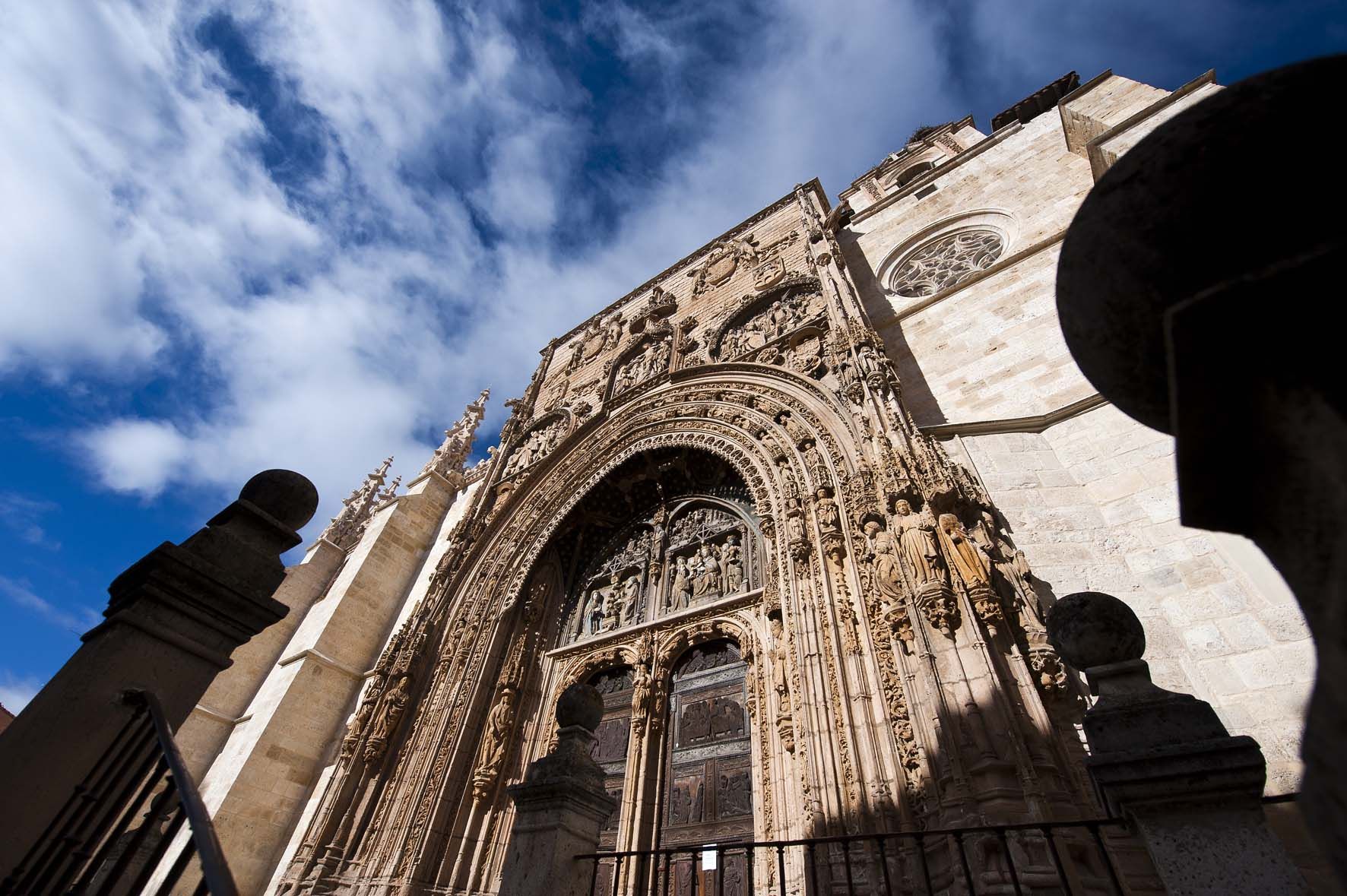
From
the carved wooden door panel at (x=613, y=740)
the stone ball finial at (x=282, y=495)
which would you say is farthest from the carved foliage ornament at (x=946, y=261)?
the stone ball finial at (x=282, y=495)

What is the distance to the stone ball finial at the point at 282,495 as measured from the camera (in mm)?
3340

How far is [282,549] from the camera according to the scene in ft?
11.0

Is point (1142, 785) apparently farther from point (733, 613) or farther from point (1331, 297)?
point (733, 613)

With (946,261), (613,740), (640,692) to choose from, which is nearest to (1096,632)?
(640,692)

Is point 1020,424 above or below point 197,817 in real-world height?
above

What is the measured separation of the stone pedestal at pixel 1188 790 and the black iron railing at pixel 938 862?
21 centimetres

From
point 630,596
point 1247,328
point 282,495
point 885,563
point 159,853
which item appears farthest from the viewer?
point 630,596

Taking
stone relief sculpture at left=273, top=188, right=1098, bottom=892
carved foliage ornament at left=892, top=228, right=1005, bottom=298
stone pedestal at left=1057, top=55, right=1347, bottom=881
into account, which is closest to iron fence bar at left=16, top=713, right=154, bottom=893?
stone pedestal at left=1057, top=55, right=1347, bottom=881

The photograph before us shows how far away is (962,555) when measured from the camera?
16.0 feet

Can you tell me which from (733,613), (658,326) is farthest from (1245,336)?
(658,326)

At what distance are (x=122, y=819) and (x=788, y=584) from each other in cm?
548

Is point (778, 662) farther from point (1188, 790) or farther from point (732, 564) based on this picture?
point (1188, 790)

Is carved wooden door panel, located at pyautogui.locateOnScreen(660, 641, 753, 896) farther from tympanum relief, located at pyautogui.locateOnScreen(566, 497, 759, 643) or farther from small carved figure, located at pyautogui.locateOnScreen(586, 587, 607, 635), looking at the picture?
small carved figure, located at pyautogui.locateOnScreen(586, 587, 607, 635)

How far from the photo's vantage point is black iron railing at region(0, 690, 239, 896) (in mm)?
1864
